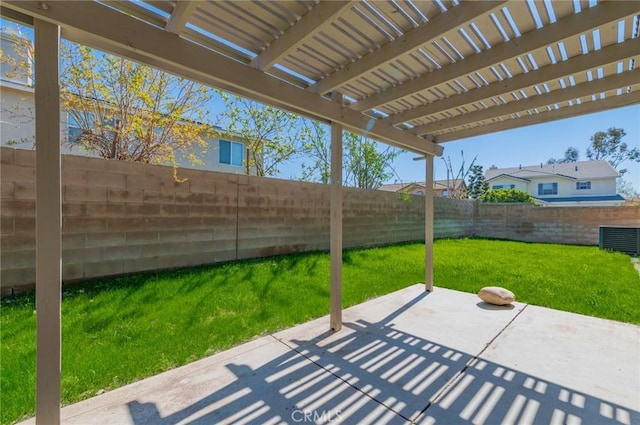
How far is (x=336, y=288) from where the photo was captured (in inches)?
118

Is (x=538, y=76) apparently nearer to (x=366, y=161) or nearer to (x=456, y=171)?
(x=366, y=161)

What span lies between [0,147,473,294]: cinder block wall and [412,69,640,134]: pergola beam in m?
3.42

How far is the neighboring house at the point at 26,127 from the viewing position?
225 inches

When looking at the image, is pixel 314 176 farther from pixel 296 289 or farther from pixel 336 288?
pixel 336 288

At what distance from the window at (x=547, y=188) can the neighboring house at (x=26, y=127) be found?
23294 millimetres

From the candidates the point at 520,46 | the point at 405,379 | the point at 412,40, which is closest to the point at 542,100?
the point at 520,46

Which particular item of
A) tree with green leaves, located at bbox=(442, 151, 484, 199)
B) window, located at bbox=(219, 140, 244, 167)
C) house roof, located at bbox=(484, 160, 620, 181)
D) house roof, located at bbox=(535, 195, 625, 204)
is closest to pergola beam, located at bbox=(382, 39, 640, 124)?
window, located at bbox=(219, 140, 244, 167)

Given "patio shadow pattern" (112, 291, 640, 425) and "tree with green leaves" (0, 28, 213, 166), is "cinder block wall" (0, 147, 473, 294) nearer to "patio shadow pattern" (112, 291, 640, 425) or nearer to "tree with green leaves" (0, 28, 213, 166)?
"tree with green leaves" (0, 28, 213, 166)

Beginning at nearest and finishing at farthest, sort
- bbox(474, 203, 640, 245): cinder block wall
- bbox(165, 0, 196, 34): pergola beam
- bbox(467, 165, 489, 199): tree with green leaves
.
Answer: bbox(165, 0, 196, 34): pergola beam < bbox(474, 203, 640, 245): cinder block wall < bbox(467, 165, 489, 199): tree with green leaves

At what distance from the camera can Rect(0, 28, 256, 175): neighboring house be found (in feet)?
18.7

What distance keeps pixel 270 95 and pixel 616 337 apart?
12.7ft

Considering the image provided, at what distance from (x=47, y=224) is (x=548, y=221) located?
13.8m

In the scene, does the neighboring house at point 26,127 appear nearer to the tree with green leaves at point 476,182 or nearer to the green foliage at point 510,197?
the green foliage at point 510,197

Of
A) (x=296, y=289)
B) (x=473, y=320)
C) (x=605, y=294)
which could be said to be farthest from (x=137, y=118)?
(x=605, y=294)
